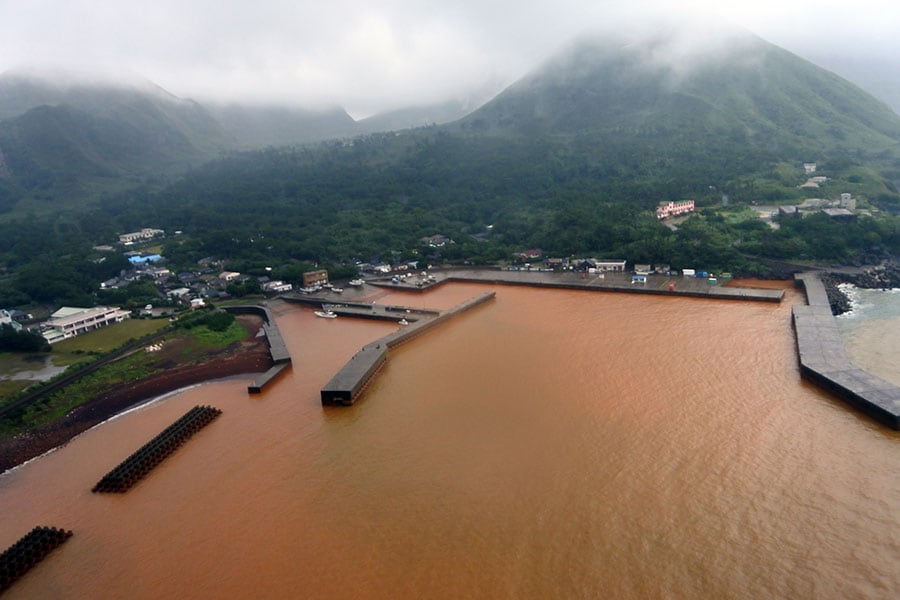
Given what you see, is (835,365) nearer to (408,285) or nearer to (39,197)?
(408,285)

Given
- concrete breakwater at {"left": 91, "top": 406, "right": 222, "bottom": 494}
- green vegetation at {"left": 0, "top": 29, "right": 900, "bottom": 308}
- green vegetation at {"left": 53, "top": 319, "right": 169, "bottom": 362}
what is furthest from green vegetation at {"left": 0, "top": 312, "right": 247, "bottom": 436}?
green vegetation at {"left": 0, "top": 29, "right": 900, "bottom": 308}

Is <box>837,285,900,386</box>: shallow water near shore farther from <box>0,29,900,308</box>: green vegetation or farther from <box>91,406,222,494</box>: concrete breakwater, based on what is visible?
<box>91,406,222,494</box>: concrete breakwater

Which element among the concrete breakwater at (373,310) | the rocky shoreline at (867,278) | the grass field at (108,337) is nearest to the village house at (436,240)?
the concrete breakwater at (373,310)

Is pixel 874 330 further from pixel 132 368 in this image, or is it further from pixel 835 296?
pixel 132 368

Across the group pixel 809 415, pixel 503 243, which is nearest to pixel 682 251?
pixel 503 243

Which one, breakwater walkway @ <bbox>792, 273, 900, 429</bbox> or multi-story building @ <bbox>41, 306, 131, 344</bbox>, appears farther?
multi-story building @ <bbox>41, 306, 131, 344</bbox>

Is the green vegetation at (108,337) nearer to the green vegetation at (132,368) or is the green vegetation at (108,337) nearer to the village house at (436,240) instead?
the green vegetation at (132,368)
